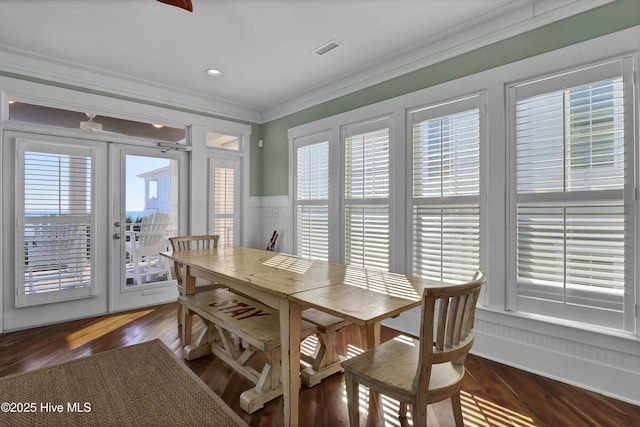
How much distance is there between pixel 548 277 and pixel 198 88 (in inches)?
163

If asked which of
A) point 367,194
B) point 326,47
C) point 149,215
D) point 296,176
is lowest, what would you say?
point 149,215

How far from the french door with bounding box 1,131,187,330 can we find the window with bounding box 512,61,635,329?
3833 millimetres

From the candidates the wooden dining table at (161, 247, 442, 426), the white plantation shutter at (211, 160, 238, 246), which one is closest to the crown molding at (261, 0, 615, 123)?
the white plantation shutter at (211, 160, 238, 246)

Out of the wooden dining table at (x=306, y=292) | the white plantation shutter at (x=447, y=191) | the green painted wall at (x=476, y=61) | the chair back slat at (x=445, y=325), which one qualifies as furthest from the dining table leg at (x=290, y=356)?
the green painted wall at (x=476, y=61)

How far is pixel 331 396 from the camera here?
2.06 meters

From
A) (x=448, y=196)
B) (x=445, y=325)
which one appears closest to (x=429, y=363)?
(x=445, y=325)

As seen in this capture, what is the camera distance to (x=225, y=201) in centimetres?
466

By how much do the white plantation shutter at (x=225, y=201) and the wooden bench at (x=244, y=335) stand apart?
72.0 inches

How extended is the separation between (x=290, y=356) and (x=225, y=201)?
10.9 feet

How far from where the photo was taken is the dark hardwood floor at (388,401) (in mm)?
1836

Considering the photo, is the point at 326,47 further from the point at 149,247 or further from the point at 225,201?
the point at 149,247

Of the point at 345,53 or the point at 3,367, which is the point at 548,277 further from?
the point at 3,367

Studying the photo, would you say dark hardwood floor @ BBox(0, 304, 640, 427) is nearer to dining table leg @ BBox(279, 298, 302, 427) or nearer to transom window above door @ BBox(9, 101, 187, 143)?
dining table leg @ BBox(279, 298, 302, 427)

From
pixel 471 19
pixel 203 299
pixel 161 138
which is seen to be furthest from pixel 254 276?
pixel 161 138
